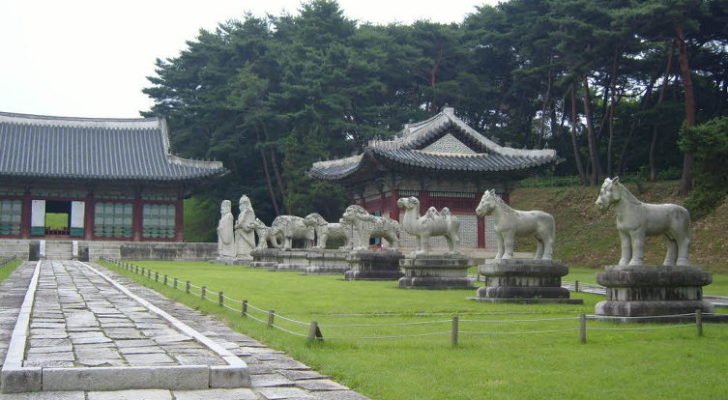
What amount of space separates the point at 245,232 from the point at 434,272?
1842 cm

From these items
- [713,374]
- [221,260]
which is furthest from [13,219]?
[713,374]

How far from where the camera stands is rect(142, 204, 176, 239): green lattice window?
46.1 m

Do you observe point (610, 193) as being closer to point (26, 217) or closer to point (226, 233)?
point (226, 233)

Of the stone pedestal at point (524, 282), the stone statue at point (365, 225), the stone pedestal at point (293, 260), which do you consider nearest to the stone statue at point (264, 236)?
the stone pedestal at point (293, 260)

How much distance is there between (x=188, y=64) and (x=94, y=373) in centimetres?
5357

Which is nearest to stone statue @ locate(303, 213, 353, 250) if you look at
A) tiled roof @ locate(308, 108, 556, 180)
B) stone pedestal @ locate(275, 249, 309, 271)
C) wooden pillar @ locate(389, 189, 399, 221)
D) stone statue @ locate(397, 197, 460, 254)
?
stone pedestal @ locate(275, 249, 309, 271)

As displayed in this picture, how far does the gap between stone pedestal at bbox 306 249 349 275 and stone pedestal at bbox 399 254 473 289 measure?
6984 mm

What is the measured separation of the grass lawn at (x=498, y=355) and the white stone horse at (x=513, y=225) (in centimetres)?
280

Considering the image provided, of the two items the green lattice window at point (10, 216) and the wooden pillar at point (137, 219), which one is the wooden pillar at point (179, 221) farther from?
the green lattice window at point (10, 216)

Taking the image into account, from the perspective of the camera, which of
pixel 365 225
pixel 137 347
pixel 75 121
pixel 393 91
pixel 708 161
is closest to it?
pixel 137 347

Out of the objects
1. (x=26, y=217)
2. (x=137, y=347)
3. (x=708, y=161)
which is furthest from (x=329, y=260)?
(x=26, y=217)

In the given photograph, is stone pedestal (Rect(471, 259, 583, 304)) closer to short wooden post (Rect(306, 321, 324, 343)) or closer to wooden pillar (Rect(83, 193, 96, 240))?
short wooden post (Rect(306, 321, 324, 343))

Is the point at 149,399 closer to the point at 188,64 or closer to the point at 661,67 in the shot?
the point at 661,67

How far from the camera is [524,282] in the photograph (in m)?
16.7
